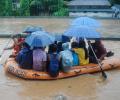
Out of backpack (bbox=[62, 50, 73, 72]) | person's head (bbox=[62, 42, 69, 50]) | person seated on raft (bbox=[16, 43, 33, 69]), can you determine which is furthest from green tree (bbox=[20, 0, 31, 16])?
backpack (bbox=[62, 50, 73, 72])

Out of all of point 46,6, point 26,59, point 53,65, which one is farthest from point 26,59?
point 46,6

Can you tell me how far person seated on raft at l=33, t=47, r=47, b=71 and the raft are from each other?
0.44ft

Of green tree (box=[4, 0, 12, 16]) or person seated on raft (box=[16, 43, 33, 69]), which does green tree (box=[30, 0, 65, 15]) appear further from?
person seated on raft (box=[16, 43, 33, 69])

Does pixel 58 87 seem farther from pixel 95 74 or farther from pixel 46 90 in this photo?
pixel 95 74

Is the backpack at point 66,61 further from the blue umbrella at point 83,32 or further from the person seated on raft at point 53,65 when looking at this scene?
the blue umbrella at point 83,32

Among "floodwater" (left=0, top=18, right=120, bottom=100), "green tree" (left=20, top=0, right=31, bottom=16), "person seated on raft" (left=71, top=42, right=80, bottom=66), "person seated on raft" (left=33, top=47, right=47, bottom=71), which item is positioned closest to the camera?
"floodwater" (left=0, top=18, right=120, bottom=100)

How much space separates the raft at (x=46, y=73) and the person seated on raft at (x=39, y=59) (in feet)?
0.44

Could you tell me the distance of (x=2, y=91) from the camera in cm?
860

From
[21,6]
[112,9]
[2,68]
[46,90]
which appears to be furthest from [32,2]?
[46,90]

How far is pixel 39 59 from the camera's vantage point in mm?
9258

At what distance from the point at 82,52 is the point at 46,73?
41.3 inches

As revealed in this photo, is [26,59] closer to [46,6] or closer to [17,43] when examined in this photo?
[17,43]

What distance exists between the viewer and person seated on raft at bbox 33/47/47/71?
925cm

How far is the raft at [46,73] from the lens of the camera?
920 centimetres
